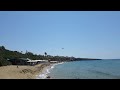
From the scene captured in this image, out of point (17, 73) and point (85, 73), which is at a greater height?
point (17, 73)

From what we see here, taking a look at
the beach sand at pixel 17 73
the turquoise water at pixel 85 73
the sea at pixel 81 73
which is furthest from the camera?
the turquoise water at pixel 85 73

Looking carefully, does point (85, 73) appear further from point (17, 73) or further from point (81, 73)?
point (17, 73)

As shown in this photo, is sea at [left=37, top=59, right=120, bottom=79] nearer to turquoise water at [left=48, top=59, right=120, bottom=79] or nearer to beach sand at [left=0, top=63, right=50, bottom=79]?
turquoise water at [left=48, top=59, right=120, bottom=79]

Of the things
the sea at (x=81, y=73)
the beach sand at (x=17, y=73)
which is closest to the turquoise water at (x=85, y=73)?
the sea at (x=81, y=73)

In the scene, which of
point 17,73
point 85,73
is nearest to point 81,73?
point 85,73

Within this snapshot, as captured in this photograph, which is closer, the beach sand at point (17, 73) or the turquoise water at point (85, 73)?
the beach sand at point (17, 73)

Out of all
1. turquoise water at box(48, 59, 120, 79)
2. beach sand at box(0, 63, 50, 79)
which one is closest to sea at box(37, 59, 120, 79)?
turquoise water at box(48, 59, 120, 79)

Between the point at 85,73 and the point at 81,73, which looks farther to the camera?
the point at 85,73

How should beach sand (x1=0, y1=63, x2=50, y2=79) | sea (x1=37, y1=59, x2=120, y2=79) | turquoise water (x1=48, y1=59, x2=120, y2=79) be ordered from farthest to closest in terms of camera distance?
1. turquoise water (x1=48, y1=59, x2=120, y2=79)
2. sea (x1=37, y1=59, x2=120, y2=79)
3. beach sand (x1=0, y1=63, x2=50, y2=79)

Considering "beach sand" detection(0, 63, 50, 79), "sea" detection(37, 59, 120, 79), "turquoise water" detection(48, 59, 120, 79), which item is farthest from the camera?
"turquoise water" detection(48, 59, 120, 79)

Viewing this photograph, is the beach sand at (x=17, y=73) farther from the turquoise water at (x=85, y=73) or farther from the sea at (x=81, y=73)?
the turquoise water at (x=85, y=73)
